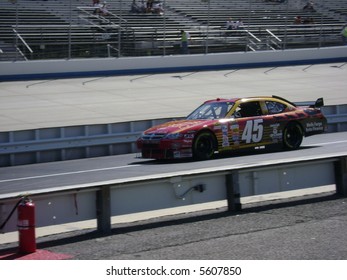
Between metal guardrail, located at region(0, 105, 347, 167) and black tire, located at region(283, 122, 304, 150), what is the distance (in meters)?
3.93

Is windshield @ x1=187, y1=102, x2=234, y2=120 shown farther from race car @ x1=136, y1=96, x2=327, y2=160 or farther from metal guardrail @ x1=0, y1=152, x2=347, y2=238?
metal guardrail @ x1=0, y1=152, x2=347, y2=238

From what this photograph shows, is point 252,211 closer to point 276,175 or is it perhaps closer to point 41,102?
point 276,175

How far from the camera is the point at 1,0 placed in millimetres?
32938

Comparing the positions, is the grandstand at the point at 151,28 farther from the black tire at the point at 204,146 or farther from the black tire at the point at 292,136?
the black tire at the point at 204,146

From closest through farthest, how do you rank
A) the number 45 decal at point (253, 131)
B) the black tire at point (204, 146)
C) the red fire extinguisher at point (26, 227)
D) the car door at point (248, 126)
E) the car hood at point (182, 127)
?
the red fire extinguisher at point (26, 227) < the car hood at point (182, 127) < the black tire at point (204, 146) < the car door at point (248, 126) < the number 45 decal at point (253, 131)

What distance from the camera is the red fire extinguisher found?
8.84 metres

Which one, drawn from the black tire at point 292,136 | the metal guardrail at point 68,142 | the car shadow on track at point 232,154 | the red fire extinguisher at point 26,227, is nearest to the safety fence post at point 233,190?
the red fire extinguisher at point 26,227

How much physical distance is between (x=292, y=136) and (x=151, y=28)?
17.5 metres

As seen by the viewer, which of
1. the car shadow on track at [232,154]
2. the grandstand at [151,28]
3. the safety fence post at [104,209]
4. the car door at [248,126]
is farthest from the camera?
the grandstand at [151,28]

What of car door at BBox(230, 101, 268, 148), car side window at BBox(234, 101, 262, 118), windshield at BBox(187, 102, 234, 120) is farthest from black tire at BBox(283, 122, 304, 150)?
windshield at BBox(187, 102, 234, 120)

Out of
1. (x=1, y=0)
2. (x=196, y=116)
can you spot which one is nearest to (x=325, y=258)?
(x=196, y=116)

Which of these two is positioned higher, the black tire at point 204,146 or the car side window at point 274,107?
the car side window at point 274,107

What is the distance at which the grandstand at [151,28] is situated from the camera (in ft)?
103

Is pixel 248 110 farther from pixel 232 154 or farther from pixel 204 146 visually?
pixel 204 146
